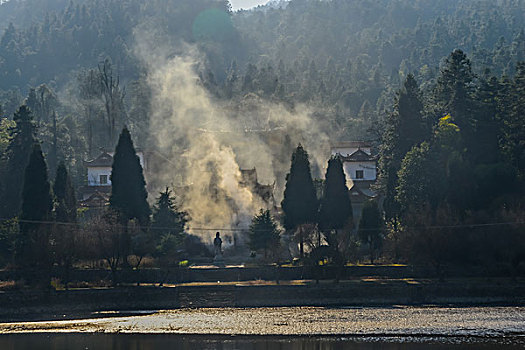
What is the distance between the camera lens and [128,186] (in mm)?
55688

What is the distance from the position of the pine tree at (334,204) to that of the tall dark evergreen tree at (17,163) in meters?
23.5

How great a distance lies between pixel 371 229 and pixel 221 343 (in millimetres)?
22555

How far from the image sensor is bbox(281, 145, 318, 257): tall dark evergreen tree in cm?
5544

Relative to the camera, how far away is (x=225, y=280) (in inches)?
1983

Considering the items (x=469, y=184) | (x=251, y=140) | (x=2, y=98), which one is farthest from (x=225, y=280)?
(x=2, y=98)

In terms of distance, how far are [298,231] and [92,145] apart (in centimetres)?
6092

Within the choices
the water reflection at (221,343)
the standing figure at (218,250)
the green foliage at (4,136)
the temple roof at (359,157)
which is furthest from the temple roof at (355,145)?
the water reflection at (221,343)

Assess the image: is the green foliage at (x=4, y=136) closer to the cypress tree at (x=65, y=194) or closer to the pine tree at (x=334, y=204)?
the cypress tree at (x=65, y=194)

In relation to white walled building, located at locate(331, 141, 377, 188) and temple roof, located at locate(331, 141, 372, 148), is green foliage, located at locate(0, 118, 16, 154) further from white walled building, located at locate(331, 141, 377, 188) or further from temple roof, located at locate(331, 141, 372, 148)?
temple roof, located at locate(331, 141, 372, 148)

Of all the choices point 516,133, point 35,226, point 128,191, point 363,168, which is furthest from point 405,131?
point 35,226

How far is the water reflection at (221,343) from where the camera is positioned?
3344 centimetres

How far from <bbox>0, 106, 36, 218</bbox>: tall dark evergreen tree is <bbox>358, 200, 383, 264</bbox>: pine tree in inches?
1027

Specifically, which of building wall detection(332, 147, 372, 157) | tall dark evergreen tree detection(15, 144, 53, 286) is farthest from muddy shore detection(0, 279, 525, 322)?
building wall detection(332, 147, 372, 157)

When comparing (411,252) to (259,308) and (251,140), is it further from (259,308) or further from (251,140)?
(251,140)
